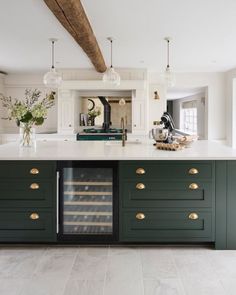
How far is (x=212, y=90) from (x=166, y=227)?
5921 millimetres

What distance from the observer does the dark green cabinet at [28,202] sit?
3047 mm

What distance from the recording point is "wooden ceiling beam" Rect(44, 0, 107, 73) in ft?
9.86

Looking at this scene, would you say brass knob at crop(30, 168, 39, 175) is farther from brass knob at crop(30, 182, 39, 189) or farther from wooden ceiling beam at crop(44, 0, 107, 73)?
wooden ceiling beam at crop(44, 0, 107, 73)

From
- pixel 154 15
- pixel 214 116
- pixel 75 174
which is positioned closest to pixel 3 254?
pixel 75 174

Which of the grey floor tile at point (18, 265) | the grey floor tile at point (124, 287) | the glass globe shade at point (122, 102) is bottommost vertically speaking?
the grey floor tile at point (124, 287)

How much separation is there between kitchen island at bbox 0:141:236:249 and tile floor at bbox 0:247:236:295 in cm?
11

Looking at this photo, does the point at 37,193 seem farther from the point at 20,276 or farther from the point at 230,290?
the point at 230,290

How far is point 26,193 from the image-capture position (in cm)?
306

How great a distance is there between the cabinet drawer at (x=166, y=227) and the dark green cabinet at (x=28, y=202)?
0.66 m

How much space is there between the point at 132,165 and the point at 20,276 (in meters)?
1.27

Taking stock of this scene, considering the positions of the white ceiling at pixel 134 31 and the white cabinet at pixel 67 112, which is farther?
the white cabinet at pixel 67 112

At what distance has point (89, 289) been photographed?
2.33 meters

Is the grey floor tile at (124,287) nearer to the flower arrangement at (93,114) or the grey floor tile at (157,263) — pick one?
the grey floor tile at (157,263)

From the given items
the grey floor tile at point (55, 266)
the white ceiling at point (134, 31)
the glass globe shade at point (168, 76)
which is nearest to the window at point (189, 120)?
the white ceiling at point (134, 31)
